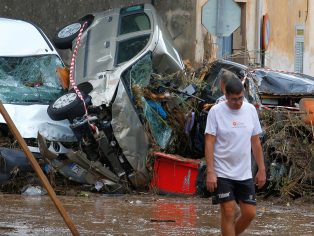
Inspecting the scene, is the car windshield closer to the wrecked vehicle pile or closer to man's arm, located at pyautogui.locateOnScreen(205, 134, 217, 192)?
the wrecked vehicle pile

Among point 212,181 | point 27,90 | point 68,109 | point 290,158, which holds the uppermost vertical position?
point 212,181

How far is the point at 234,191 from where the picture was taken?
28.3 feet

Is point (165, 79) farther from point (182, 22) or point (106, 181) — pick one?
point (182, 22)

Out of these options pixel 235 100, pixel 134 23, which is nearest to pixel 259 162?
pixel 235 100

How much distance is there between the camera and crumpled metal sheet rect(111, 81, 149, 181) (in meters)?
13.0

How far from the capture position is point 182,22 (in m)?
24.3

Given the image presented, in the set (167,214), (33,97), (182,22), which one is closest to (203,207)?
(167,214)

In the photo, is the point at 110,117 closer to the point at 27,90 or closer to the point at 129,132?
the point at 129,132

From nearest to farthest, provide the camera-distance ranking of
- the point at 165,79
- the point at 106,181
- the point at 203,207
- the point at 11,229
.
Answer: the point at 11,229, the point at 203,207, the point at 106,181, the point at 165,79

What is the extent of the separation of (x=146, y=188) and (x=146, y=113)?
0.97 m

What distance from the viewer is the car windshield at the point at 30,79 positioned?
13547 millimetres

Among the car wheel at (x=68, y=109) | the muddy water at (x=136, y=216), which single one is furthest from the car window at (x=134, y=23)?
the muddy water at (x=136, y=216)

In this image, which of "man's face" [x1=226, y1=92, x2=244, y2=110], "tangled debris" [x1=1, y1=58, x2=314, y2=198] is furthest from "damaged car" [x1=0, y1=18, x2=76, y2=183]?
"man's face" [x1=226, y1=92, x2=244, y2=110]

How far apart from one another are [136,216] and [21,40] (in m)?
4.11
